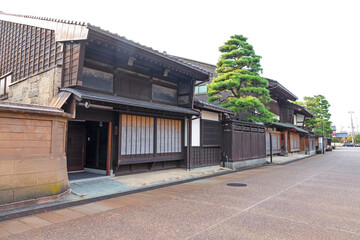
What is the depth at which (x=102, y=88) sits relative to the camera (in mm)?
8797

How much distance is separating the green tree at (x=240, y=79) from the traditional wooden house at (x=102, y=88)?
12.9ft

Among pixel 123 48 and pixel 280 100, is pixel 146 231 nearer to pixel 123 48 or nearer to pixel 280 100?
pixel 123 48

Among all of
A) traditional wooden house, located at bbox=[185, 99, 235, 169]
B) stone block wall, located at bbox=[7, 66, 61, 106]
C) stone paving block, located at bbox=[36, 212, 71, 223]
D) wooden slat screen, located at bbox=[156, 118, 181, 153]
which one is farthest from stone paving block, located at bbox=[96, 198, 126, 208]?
traditional wooden house, located at bbox=[185, 99, 235, 169]

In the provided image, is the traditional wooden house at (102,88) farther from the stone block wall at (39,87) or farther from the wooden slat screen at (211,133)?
the wooden slat screen at (211,133)

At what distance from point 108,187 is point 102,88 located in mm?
3799

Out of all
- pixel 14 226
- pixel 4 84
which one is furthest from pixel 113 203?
pixel 4 84

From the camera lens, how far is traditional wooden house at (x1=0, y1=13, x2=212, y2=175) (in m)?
7.65

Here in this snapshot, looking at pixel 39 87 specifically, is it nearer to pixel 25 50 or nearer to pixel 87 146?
pixel 25 50

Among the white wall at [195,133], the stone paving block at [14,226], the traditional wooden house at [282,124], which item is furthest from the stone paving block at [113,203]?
the traditional wooden house at [282,124]

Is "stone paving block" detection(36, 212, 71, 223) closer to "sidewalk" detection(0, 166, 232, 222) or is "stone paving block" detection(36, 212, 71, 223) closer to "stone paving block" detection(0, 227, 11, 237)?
"sidewalk" detection(0, 166, 232, 222)

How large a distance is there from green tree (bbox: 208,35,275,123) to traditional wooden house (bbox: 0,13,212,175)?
394cm

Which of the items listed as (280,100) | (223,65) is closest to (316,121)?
(280,100)

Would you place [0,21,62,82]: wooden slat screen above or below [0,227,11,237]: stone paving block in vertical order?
above

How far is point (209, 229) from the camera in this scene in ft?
13.9
